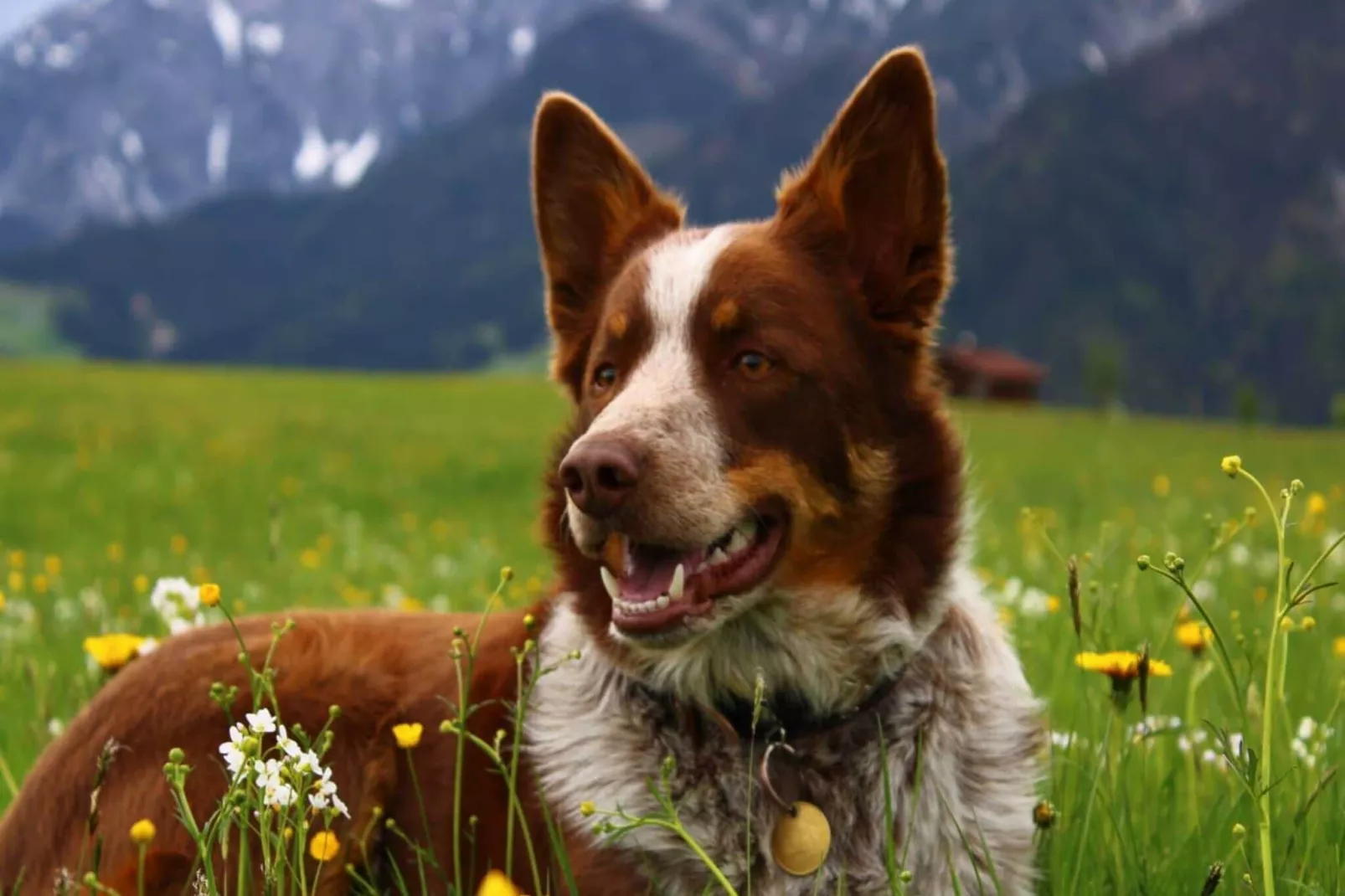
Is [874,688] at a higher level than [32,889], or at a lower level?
higher

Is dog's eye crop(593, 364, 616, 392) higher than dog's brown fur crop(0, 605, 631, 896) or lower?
higher

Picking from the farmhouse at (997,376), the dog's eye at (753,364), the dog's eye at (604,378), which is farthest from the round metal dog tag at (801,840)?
the farmhouse at (997,376)

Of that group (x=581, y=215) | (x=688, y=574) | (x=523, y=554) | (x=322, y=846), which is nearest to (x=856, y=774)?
(x=688, y=574)

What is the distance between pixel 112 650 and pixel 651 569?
6.50 ft

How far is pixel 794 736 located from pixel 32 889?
2168mm

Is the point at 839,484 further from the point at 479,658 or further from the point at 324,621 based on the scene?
the point at 324,621

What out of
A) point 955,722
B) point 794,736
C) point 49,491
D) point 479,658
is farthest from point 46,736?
point 49,491

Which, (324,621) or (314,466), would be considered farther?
(314,466)

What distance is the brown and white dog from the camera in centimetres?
321

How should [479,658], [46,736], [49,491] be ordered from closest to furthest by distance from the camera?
[479,658], [46,736], [49,491]

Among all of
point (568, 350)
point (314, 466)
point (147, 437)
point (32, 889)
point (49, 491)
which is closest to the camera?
point (32, 889)

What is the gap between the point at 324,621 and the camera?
392 centimetres

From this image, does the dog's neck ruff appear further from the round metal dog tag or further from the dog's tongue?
the dog's tongue

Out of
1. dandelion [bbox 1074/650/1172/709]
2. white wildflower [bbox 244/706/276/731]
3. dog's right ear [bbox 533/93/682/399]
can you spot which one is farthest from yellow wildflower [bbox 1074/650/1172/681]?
white wildflower [bbox 244/706/276/731]
